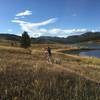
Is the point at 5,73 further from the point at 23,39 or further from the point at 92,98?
the point at 23,39

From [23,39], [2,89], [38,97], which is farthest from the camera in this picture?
[23,39]

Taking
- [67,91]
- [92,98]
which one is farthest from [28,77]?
[92,98]

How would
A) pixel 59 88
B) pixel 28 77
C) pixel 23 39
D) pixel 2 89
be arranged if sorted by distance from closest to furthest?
pixel 2 89 → pixel 59 88 → pixel 28 77 → pixel 23 39

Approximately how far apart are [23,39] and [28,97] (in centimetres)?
8833

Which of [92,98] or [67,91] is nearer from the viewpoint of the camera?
[92,98]

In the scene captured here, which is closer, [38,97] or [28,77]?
[38,97]

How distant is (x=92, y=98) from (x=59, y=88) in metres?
1.23

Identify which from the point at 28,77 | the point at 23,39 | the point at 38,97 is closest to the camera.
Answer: the point at 38,97

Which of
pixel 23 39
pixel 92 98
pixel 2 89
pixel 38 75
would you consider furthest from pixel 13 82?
pixel 23 39

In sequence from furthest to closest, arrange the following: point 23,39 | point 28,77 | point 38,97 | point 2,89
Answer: point 23,39 < point 28,77 < point 2,89 < point 38,97

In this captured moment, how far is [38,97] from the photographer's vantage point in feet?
19.1

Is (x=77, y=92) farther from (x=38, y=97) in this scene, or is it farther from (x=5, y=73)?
(x=5, y=73)

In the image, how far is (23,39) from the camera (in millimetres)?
93375

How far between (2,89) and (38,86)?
106cm
